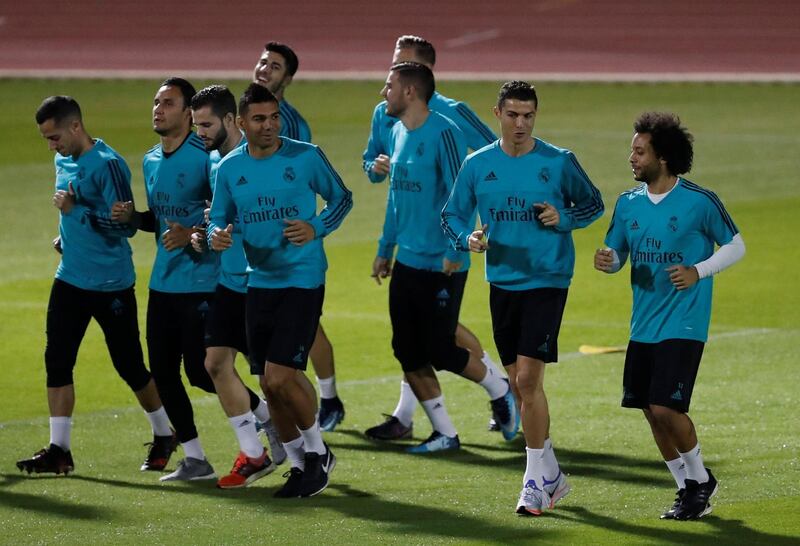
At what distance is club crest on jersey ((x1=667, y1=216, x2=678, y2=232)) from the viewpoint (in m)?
7.69

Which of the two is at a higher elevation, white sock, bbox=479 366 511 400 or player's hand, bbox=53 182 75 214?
player's hand, bbox=53 182 75 214

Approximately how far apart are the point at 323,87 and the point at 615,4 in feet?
43.2

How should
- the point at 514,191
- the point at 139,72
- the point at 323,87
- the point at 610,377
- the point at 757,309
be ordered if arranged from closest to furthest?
the point at 514,191 < the point at 610,377 < the point at 757,309 < the point at 323,87 < the point at 139,72

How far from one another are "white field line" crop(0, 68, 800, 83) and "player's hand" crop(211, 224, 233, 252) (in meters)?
28.5

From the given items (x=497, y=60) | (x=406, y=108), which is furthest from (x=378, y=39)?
(x=406, y=108)

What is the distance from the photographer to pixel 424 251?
32.1 ft

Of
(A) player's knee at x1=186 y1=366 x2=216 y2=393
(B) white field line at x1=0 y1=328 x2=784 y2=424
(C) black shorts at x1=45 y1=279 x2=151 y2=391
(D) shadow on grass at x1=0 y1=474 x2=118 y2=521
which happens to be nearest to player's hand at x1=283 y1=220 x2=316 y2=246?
(A) player's knee at x1=186 y1=366 x2=216 y2=393

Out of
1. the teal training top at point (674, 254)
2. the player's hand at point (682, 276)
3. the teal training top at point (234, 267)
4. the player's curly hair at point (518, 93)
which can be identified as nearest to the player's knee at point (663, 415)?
the teal training top at point (674, 254)

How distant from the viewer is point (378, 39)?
4441 cm

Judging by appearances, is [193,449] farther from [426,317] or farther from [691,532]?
[691,532]

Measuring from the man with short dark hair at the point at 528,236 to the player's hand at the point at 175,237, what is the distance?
1.40 m

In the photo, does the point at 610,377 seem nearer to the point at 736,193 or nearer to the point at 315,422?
the point at 315,422

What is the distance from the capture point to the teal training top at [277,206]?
8461 mm

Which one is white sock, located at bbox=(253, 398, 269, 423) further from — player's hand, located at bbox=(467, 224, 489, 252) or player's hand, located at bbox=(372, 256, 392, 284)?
player's hand, located at bbox=(467, 224, 489, 252)
